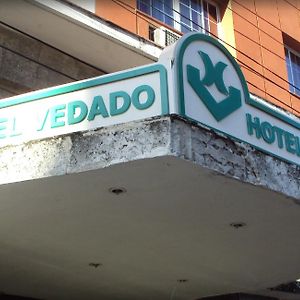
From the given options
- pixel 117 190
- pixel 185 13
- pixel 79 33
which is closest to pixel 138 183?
pixel 117 190

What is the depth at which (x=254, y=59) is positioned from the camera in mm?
12172

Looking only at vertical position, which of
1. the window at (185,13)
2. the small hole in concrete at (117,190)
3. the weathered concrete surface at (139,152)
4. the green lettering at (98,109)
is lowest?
the small hole in concrete at (117,190)

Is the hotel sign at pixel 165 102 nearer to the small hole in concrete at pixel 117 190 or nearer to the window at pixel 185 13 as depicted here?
Result: the small hole in concrete at pixel 117 190

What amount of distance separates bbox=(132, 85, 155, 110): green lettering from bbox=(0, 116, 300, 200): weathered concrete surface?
6.8 inches

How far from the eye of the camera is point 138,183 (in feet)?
19.2

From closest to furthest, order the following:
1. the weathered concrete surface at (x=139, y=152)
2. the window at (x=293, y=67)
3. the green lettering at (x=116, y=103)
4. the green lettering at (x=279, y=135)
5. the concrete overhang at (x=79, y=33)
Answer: the weathered concrete surface at (x=139, y=152), the green lettering at (x=116, y=103), the green lettering at (x=279, y=135), the concrete overhang at (x=79, y=33), the window at (x=293, y=67)

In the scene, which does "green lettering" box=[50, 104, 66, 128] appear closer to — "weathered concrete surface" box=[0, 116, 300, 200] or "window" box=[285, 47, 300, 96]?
"weathered concrete surface" box=[0, 116, 300, 200]

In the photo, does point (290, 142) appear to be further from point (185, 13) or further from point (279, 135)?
point (185, 13)

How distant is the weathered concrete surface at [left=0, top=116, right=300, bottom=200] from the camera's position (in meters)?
5.52

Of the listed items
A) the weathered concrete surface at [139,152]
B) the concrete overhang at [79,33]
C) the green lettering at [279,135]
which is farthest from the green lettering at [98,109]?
the concrete overhang at [79,33]

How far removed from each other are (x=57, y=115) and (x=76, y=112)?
0.22 metres

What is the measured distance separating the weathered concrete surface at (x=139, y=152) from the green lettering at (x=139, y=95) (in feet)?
0.56

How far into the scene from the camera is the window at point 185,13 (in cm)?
1115

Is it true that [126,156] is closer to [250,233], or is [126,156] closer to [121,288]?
[250,233]
